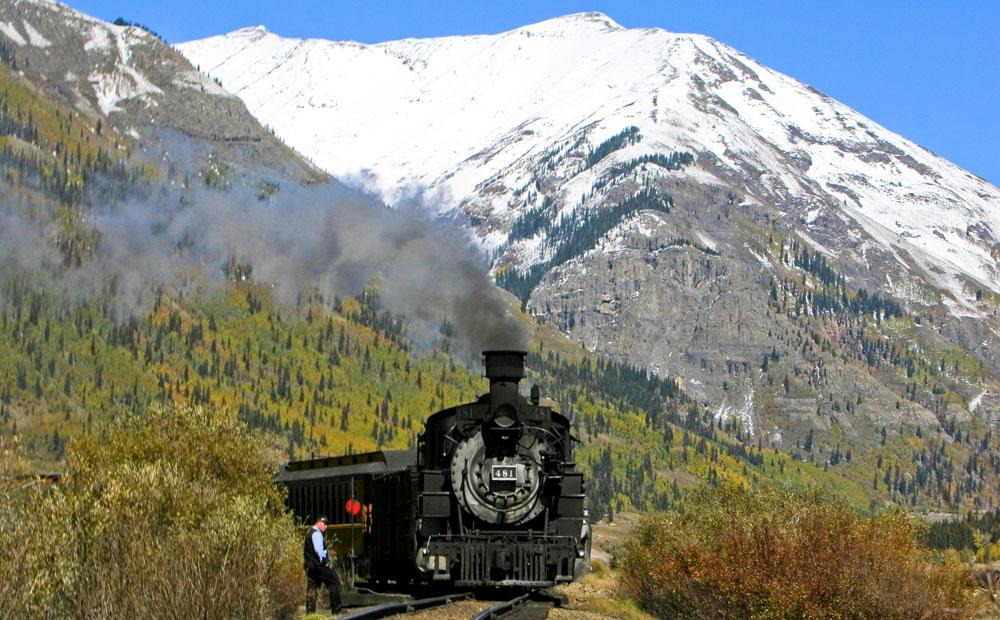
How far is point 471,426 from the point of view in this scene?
43.4 metres

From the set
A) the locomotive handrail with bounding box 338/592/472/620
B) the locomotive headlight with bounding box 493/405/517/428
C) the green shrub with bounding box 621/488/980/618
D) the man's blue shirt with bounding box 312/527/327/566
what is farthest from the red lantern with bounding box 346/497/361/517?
the man's blue shirt with bounding box 312/527/327/566

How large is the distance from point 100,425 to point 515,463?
41481 mm

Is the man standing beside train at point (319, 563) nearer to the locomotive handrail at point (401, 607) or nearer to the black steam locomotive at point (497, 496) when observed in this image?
the locomotive handrail at point (401, 607)

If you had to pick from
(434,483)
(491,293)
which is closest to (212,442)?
(491,293)

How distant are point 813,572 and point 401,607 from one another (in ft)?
60.9

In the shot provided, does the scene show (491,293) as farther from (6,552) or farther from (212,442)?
(6,552)

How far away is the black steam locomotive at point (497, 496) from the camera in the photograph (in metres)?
43.2

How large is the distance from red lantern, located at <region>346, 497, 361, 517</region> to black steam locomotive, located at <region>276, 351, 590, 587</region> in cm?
1196

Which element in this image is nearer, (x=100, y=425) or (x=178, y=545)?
(x=178, y=545)

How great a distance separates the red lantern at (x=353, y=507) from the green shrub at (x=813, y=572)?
12647mm

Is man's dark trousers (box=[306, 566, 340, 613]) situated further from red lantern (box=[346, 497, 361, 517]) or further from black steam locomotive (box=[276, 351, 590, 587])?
red lantern (box=[346, 497, 361, 517])

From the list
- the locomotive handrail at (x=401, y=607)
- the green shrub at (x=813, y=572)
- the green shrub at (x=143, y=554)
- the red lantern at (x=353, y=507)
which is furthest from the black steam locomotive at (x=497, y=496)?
the red lantern at (x=353, y=507)

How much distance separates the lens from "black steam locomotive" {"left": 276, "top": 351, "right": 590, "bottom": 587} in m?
43.2

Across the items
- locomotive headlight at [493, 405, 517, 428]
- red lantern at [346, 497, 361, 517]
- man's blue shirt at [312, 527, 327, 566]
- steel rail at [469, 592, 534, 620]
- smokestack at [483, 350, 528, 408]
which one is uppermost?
smokestack at [483, 350, 528, 408]
